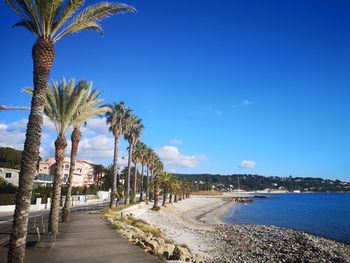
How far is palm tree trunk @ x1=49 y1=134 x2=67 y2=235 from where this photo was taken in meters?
20.6

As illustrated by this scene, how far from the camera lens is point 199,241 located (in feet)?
105

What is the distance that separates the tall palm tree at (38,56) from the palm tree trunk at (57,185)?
371 inches

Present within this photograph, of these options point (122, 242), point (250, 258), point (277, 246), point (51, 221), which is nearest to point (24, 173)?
point (122, 242)

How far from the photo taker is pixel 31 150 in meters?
11.6

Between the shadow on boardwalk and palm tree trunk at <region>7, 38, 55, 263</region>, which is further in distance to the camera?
the shadow on boardwalk

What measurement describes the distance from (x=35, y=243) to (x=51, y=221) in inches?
166

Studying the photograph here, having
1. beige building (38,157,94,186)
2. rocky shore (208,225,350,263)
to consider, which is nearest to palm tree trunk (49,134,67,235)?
rocky shore (208,225,350,263)

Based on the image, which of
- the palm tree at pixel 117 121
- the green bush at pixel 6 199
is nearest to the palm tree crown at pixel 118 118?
the palm tree at pixel 117 121

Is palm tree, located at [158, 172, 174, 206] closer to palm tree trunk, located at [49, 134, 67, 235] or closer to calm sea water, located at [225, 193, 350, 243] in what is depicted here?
calm sea water, located at [225, 193, 350, 243]

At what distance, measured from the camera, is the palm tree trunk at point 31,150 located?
437 inches

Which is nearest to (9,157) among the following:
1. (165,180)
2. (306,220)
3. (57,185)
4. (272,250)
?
(165,180)

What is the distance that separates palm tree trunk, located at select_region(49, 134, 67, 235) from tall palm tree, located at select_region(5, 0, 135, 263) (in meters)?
9.43

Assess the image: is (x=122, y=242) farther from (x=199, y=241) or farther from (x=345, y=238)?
(x=345, y=238)

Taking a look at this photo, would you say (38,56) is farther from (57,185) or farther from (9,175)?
(9,175)
